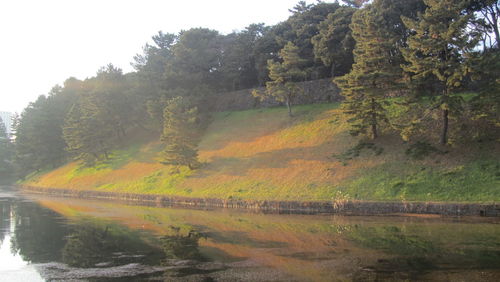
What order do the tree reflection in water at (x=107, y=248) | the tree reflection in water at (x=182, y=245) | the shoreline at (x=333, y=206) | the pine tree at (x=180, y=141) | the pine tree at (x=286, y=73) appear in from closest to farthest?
the tree reflection in water at (x=107, y=248)
the tree reflection in water at (x=182, y=245)
the shoreline at (x=333, y=206)
the pine tree at (x=180, y=141)
the pine tree at (x=286, y=73)

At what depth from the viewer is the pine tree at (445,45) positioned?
24688 mm

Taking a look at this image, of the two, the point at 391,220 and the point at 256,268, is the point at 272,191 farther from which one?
the point at 256,268

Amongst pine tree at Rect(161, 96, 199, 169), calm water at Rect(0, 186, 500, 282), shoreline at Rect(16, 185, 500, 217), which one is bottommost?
shoreline at Rect(16, 185, 500, 217)

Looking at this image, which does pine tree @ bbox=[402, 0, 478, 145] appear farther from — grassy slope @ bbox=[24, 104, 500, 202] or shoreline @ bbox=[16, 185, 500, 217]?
shoreline @ bbox=[16, 185, 500, 217]

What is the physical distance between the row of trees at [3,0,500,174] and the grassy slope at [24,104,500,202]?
2097mm

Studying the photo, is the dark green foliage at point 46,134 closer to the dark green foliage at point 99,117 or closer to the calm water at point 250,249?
the dark green foliage at point 99,117

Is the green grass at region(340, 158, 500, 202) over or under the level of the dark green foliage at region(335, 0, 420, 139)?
under

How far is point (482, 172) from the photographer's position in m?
22.9

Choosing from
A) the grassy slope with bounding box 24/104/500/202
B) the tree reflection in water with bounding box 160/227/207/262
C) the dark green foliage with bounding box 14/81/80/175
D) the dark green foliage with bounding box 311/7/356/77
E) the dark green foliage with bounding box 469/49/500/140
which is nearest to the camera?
the tree reflection in water with bounding box 160/227/207/262

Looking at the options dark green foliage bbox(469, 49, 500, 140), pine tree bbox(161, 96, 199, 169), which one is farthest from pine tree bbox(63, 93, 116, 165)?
dark green foliage bbox(469, 49, 500, 140)

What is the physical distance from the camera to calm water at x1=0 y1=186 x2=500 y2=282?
35.9ft

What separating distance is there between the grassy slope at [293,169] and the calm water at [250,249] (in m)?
3.64

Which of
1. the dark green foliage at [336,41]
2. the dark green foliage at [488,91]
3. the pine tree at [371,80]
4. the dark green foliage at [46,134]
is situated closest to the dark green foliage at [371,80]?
the pine tree at [371,80]

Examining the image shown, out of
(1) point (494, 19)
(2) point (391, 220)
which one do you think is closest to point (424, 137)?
(2) point (391, 220)
